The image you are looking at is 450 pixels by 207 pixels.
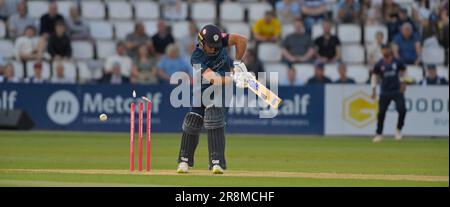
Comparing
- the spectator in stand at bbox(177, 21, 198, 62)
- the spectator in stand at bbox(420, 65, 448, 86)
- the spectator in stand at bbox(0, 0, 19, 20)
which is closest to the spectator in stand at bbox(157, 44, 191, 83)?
the spectator in stand at bbox(177, 21, 198, 62)

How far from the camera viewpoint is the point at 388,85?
26891 millimetres

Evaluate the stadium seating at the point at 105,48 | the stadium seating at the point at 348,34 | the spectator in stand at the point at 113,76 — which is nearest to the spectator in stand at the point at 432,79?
the stadium seating at the point at 348,34

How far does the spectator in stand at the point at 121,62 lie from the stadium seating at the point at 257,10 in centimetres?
365

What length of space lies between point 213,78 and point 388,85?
38.8 feet

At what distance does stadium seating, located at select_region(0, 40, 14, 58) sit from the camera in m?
30.1

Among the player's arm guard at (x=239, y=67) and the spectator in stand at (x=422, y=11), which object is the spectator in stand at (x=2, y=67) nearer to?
the spectator in stand at (x=422, y=11)

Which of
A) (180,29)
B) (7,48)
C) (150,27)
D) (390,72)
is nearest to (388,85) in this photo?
(390,72)

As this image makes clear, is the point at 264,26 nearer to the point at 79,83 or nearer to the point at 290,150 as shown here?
the point at 79,83

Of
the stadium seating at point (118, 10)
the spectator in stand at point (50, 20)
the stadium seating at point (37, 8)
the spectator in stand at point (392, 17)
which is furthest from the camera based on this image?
the stadium seating at point (118, 10)

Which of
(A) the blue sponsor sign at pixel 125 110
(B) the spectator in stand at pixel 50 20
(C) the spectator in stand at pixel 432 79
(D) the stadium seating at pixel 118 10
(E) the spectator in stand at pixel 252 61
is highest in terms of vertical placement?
(D) the stadium seating at pixel 118 10

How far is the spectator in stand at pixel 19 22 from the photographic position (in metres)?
30.2

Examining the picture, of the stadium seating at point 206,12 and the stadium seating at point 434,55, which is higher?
the stadium seating at point 206,12

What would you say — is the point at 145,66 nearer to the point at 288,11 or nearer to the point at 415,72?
the point at 288,11

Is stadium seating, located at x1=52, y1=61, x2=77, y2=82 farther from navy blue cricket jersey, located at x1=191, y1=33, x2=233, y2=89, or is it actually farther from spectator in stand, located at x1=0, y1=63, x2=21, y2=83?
navy blue cricket jersey, located at x1=191, y1=33, x2=233, y2=89
